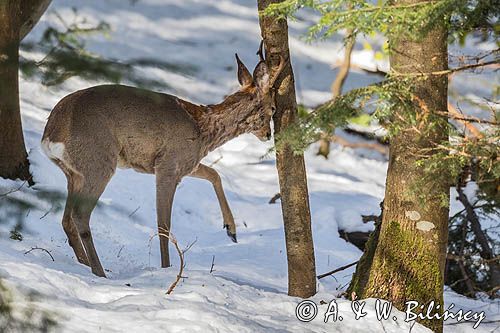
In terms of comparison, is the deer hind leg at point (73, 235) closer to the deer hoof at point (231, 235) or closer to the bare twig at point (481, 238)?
the deer hoof at point (231, 235)

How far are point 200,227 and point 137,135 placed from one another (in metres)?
2.85

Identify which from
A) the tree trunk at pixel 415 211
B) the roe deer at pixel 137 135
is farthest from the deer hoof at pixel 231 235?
the tree trunk at pixel 415 211

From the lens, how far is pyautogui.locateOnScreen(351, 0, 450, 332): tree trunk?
5758 millimetres

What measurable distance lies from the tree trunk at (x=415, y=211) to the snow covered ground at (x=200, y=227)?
26 cm

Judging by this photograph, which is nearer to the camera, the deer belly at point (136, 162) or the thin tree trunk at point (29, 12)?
the deer belly at point (136, 162)

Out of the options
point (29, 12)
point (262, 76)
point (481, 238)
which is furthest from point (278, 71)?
point (481, 238)

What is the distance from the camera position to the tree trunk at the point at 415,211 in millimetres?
5758

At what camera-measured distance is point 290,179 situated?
6.45 metres

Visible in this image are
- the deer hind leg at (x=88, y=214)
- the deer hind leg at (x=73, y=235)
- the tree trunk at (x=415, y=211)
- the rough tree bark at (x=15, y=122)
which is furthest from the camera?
the rough tree bark at (x=15, y=122)

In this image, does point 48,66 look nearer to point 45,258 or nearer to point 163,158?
point 45,258

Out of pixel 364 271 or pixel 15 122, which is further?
pixel 15 122

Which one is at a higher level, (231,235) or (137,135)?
(137,135)

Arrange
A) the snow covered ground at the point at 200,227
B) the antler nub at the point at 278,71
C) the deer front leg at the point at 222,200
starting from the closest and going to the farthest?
1. the snow covered ground at the point at 200,227
2. the antler nub at the point at 278,71
3. the deer front leg at the point at 222,200

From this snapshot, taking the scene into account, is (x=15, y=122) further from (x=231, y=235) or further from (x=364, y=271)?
(x=364, y=271)
